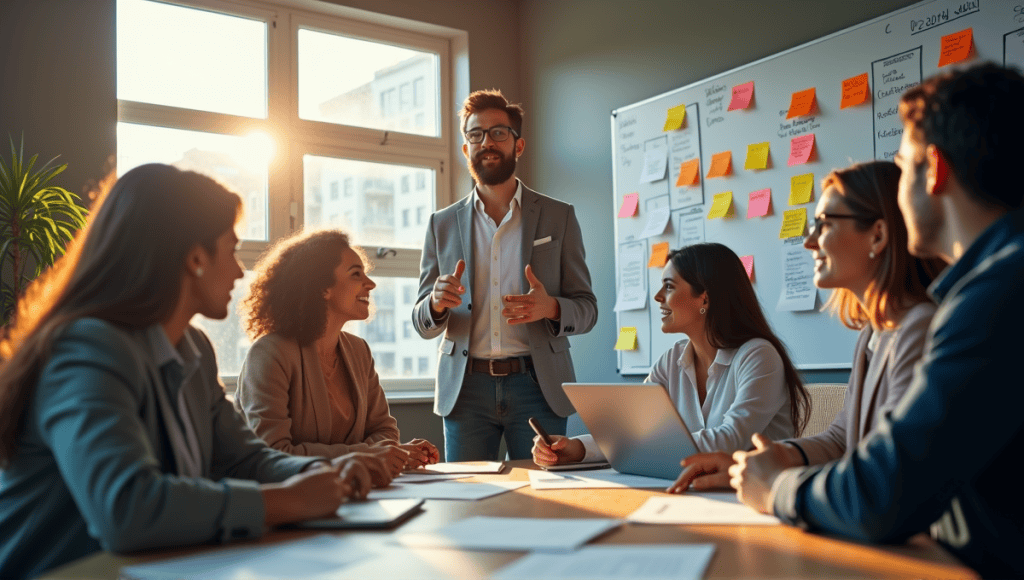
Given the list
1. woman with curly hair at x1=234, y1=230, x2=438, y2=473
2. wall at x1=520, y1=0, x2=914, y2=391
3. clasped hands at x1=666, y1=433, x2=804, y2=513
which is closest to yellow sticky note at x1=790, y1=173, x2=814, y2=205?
wall at x1=520, y1=0, x2=914, y2=391

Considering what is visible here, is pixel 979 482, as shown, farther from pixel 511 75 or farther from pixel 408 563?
pixel 511 75

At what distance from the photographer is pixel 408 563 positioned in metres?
0.95

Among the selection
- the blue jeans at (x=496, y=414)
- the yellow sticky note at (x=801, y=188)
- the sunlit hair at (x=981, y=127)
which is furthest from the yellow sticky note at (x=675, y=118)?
the sunlit hair at (x=981, y=127)

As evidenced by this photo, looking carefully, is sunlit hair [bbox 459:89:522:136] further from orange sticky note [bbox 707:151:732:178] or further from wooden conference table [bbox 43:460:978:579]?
wooden conference table [bbox 43:460:978:579]

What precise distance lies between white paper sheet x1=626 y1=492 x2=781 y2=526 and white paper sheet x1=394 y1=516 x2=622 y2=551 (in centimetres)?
7

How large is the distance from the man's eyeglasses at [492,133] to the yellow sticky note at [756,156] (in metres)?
1.05

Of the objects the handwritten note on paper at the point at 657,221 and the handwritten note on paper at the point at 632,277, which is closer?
the handwritten note on paper at the point at 657,221

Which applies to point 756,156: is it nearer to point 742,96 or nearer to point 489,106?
point 742,96

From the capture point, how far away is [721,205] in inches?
135

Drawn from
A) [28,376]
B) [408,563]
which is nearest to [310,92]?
[28,376]

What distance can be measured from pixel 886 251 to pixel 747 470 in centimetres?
51

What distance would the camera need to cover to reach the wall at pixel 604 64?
3.30 m

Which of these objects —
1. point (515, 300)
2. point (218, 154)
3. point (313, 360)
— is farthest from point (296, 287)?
point (218, 154)

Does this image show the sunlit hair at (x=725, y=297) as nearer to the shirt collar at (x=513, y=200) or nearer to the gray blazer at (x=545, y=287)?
the gray blazer at (x=545, y=287)
